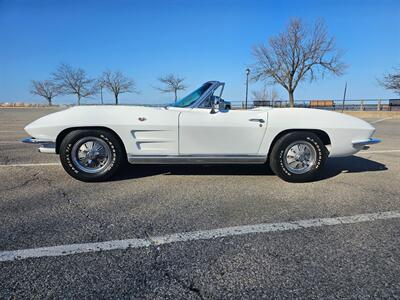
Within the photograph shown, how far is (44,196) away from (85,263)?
1.63 meters

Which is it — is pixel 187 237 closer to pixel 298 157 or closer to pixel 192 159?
pixel 192 159

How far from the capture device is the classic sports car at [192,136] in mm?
3600

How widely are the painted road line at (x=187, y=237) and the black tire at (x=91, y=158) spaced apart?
166 centimetres

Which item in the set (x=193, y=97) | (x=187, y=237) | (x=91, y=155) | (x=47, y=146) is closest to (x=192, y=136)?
(x=193, y=97)

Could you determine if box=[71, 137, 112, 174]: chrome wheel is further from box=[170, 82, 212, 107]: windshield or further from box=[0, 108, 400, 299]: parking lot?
box=[170, 82, 212, 107]: windshield

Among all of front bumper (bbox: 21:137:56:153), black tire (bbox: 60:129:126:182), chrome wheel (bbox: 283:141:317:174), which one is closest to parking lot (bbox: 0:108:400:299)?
black tire (bbox: 60:129:126:182)

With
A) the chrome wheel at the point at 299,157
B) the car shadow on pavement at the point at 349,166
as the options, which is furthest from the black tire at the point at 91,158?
the car shadow on pavement at the point at 349,166

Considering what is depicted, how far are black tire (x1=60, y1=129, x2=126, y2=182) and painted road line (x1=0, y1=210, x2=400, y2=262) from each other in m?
1.66

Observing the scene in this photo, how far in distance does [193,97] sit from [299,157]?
1727mm

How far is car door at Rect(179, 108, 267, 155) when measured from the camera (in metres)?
3.65

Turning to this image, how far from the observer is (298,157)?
3.87m

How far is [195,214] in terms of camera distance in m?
2.75

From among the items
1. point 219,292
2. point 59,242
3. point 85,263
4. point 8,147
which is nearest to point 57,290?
point 85,263

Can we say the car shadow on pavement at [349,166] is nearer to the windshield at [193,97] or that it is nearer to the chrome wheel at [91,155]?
the windshield at [193,97]
